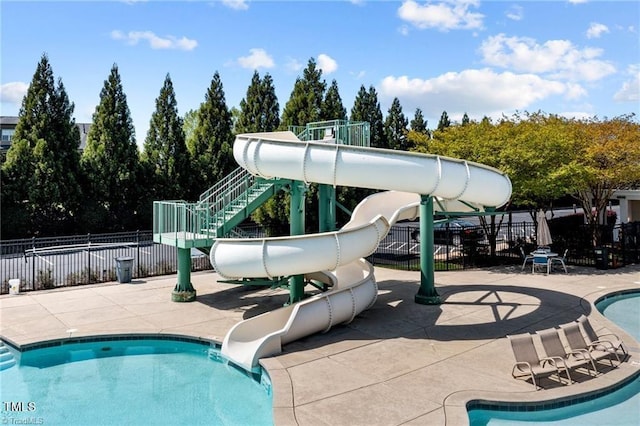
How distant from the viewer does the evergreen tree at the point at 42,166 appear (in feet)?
96.3

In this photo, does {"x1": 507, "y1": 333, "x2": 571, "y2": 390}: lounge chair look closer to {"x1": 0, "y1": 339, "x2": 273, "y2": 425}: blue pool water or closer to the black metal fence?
{"x1": 0, "y1": 339, "x2": 273, "y2": 425}: blue pool water

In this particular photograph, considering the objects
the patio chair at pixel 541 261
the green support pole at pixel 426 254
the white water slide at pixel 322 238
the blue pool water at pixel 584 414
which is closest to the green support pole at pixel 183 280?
the white water slide at pixel 322 238

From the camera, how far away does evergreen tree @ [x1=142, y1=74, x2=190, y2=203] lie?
36125mm

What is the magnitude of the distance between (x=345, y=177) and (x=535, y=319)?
269 inches

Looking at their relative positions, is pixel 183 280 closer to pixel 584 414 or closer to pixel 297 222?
pixel 297 222

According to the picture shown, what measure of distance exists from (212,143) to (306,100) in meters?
9.13

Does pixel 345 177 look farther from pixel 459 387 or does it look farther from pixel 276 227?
pixel 276 227

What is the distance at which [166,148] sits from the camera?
3638 centimetres

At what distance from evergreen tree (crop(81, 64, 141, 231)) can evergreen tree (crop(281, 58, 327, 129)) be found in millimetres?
11590

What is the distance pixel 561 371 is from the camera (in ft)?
30.7

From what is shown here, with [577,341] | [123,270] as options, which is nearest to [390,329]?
[577,341]

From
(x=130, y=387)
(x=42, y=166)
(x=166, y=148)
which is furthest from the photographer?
(x=166, y=148)

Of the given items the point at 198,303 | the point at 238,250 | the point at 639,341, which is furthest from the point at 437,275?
the point at 238,250

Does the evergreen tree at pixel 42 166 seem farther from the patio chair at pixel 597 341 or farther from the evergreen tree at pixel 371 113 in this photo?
the patio chair at pixel 597 341
